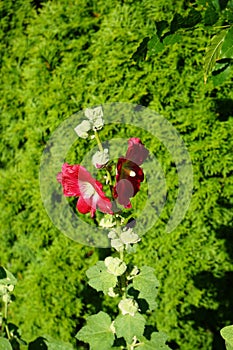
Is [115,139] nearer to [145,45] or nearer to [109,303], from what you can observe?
[109,303]

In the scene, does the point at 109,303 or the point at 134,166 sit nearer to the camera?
the point at 134,166

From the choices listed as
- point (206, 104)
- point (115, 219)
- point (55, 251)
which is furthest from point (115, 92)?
point (115, 219)

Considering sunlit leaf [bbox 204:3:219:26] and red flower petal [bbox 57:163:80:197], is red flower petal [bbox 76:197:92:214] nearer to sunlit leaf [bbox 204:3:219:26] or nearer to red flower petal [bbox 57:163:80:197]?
red flower petal [bbox 57:163:80:197]

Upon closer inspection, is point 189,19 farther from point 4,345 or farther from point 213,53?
point 4,345

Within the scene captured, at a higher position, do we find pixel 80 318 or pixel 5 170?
pixel 5 170

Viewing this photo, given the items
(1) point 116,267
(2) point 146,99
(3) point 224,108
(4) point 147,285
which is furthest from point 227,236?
(1) point 116,267

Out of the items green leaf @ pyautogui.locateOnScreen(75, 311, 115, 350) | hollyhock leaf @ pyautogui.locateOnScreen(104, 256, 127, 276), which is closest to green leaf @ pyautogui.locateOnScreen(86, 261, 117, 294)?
hollyhock leaf @ pyautogui.locateOnScreen(104, 256, 127, 276)
